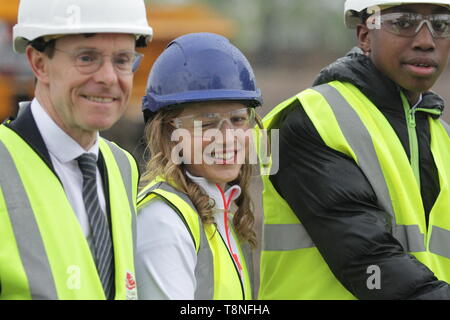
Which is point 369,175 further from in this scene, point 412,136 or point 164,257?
point 164,257

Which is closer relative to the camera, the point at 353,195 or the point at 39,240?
the point at 39,240

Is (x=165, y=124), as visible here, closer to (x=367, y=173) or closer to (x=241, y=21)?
(x=367, y=173)

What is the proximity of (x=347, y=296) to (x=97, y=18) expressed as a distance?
5.67 ft

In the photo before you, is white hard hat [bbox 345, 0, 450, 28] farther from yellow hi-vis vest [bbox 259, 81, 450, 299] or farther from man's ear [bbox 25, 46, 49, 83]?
man's ear [bbox 25, 46, 49, 83]

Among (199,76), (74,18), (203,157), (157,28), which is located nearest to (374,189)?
(203,157)

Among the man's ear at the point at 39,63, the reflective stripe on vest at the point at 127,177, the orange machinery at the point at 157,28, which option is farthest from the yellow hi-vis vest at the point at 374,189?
the orange machinery at the point at 157,28

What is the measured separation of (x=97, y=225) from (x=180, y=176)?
56 centimetres

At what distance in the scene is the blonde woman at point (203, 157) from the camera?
151 inches

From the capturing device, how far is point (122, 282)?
11.7 feet

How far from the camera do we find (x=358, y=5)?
4.75 metres

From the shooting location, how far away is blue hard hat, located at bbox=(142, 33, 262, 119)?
159 inches

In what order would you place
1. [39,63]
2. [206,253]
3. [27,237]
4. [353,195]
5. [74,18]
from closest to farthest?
[27,237] → [74,18] → [39,63] → [206,253] → [353,195]

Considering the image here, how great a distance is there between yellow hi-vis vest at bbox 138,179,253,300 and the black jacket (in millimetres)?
504

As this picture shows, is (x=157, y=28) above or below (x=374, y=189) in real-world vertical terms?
above
